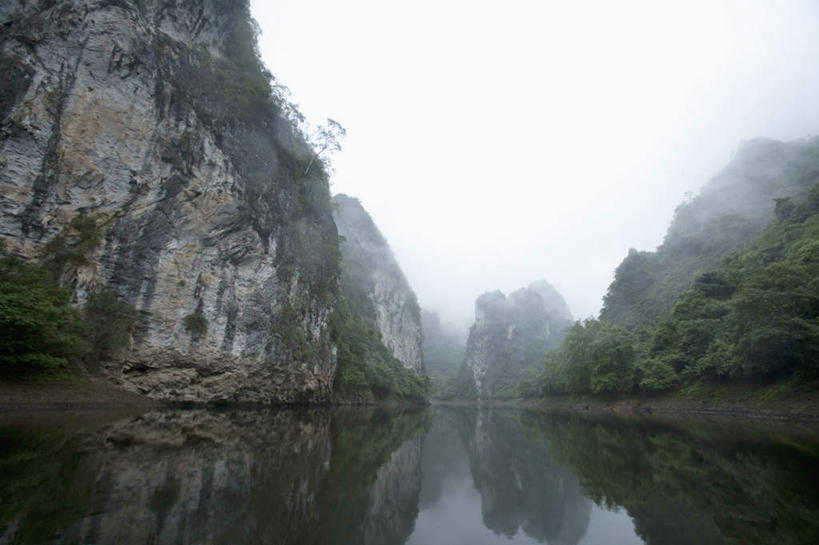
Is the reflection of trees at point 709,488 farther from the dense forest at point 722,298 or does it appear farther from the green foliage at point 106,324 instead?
the green foliage at point 106,324

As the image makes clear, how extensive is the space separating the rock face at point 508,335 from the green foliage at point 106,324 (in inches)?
3849

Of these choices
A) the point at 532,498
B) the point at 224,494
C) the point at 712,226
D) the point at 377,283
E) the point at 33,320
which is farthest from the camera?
the point at 377,283

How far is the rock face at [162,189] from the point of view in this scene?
58.1ft

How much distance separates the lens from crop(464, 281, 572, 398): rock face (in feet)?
379

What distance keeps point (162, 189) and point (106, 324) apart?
7169mm

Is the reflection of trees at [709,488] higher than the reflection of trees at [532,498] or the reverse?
higher

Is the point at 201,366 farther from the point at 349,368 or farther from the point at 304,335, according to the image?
the point at 349,368

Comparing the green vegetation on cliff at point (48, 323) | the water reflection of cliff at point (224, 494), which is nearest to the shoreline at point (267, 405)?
the green vegetation on cliff at point (48, 323)

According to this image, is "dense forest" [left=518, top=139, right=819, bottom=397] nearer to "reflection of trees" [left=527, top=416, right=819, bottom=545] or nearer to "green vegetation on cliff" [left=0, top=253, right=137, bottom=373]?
"reflection of trees" [left=527, top=416, right=819, bottom=545]

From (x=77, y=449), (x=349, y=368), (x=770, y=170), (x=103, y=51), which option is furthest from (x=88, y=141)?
(x=770, y=170)

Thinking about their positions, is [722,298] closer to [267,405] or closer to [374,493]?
[267,405]

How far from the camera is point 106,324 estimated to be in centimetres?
1788

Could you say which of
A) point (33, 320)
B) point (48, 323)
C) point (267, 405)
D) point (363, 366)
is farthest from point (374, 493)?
point (363, 366)

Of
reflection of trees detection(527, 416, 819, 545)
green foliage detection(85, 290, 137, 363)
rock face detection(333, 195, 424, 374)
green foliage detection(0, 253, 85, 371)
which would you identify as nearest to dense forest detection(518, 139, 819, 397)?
reflection of trees detection(527, 416, 819, 545)
